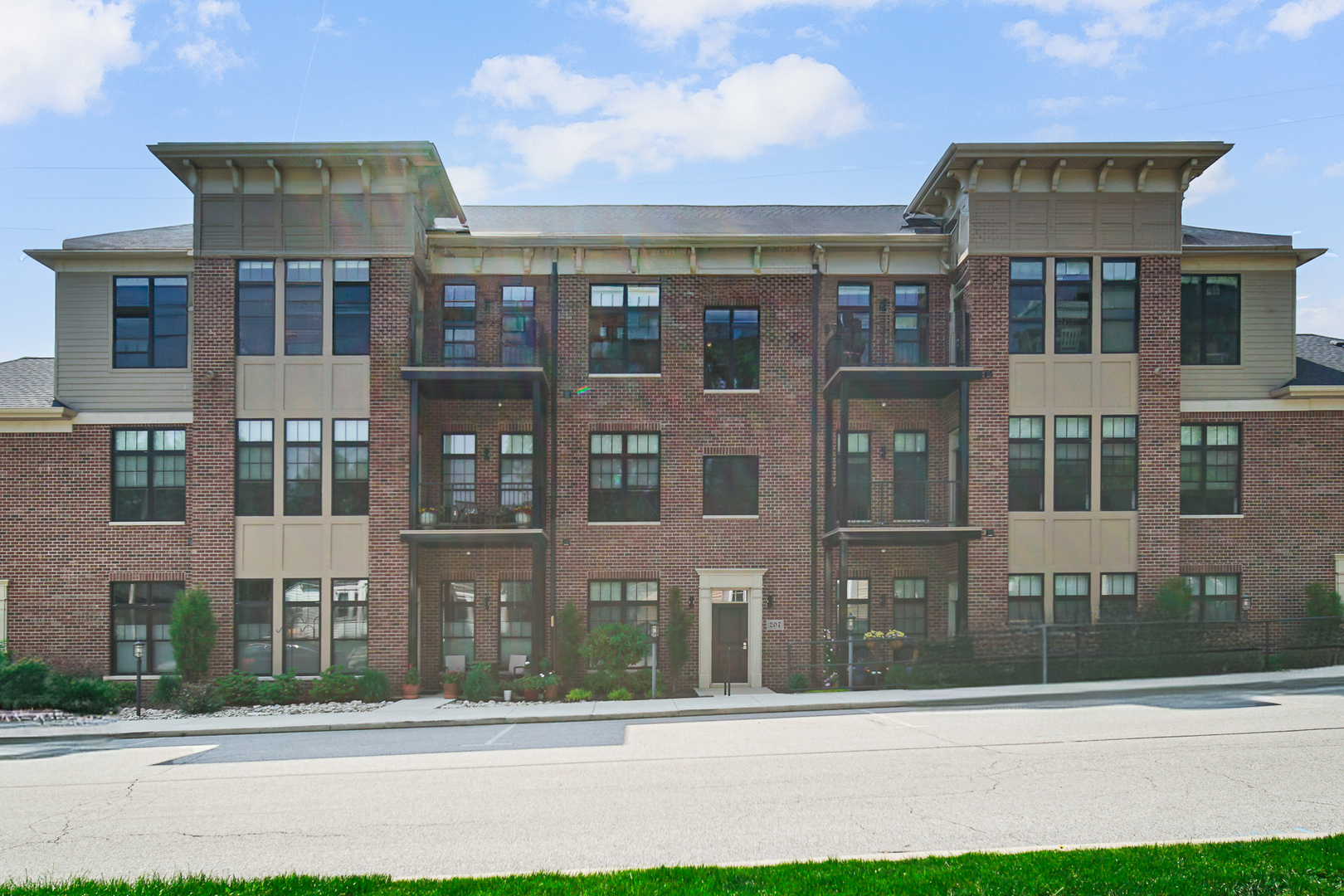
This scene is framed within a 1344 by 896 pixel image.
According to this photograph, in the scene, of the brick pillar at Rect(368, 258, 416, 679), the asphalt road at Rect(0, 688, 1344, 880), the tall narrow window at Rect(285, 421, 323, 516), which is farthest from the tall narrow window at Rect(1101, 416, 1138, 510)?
the tall narrow window at Rect(285, 421, 323, 516)

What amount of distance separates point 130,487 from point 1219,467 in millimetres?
24586

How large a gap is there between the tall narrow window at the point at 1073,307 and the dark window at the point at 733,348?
6654 millimetres

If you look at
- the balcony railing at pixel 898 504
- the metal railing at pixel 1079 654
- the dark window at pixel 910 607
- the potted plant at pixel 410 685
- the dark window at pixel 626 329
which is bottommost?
the potted plant at pixel 410 685

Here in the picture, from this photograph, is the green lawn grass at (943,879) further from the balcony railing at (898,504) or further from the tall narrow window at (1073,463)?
the tall narrow window at (1073,463)

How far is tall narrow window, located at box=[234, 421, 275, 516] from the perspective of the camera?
68.2 ft

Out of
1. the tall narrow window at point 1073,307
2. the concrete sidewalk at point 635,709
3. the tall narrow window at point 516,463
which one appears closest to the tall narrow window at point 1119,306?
the tall narrow window at point 1073,307

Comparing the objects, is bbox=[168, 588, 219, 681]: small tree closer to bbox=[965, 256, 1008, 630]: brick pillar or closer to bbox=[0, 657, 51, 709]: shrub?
bbox=[0, 657, 51, 709]: shrub

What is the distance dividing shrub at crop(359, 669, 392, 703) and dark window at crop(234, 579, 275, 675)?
231cm

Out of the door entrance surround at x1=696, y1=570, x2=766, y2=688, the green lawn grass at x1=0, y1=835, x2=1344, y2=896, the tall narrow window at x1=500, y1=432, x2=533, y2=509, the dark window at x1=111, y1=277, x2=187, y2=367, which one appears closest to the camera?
the green lawn grass at x1=0, y1=835, x2=1344, y2=896

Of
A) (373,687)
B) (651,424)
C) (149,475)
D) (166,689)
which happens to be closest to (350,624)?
(373,687)

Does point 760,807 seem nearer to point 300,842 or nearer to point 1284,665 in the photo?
point 300,842

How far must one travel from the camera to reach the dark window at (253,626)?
20.4 metres

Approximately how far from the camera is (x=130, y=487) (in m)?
21.1

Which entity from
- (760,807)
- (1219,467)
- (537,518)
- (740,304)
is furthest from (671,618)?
(1219,467)
